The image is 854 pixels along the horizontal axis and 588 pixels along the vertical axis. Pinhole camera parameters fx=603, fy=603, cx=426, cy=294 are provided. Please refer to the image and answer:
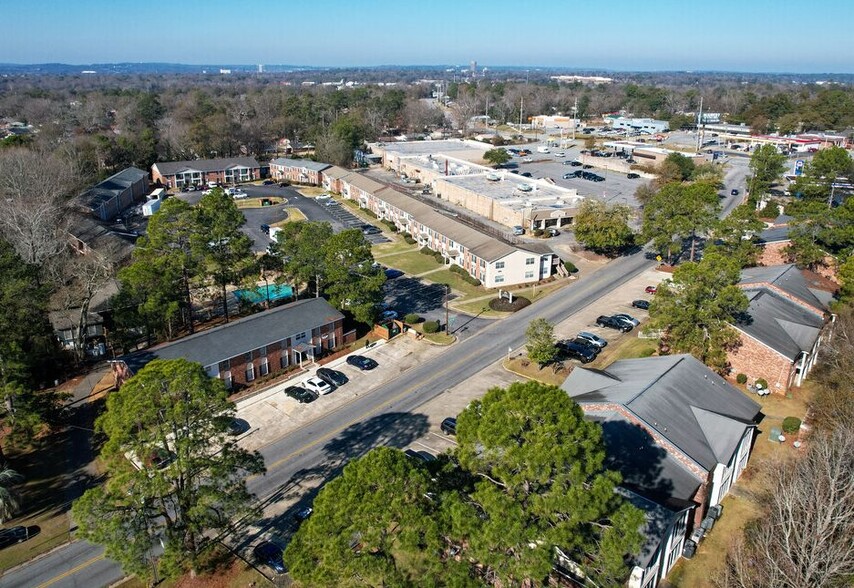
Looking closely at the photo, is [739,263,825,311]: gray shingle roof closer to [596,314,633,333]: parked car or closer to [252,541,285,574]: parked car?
[596,314,633,333]: parked car

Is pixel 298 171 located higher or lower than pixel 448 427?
higher

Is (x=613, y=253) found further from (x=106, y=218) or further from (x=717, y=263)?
(x=106, y=218)

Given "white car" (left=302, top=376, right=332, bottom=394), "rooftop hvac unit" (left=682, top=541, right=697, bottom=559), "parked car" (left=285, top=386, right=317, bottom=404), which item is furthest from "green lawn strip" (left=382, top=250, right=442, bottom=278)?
"rooftop hvac unit" (left=682, top=541, right=697, bottom=559)

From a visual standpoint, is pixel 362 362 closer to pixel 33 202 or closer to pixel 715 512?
pixel 715 512

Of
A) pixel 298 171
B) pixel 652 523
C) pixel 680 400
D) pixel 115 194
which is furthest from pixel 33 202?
pixel 652 523

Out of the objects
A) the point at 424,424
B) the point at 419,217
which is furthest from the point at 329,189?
the point at 424,424
